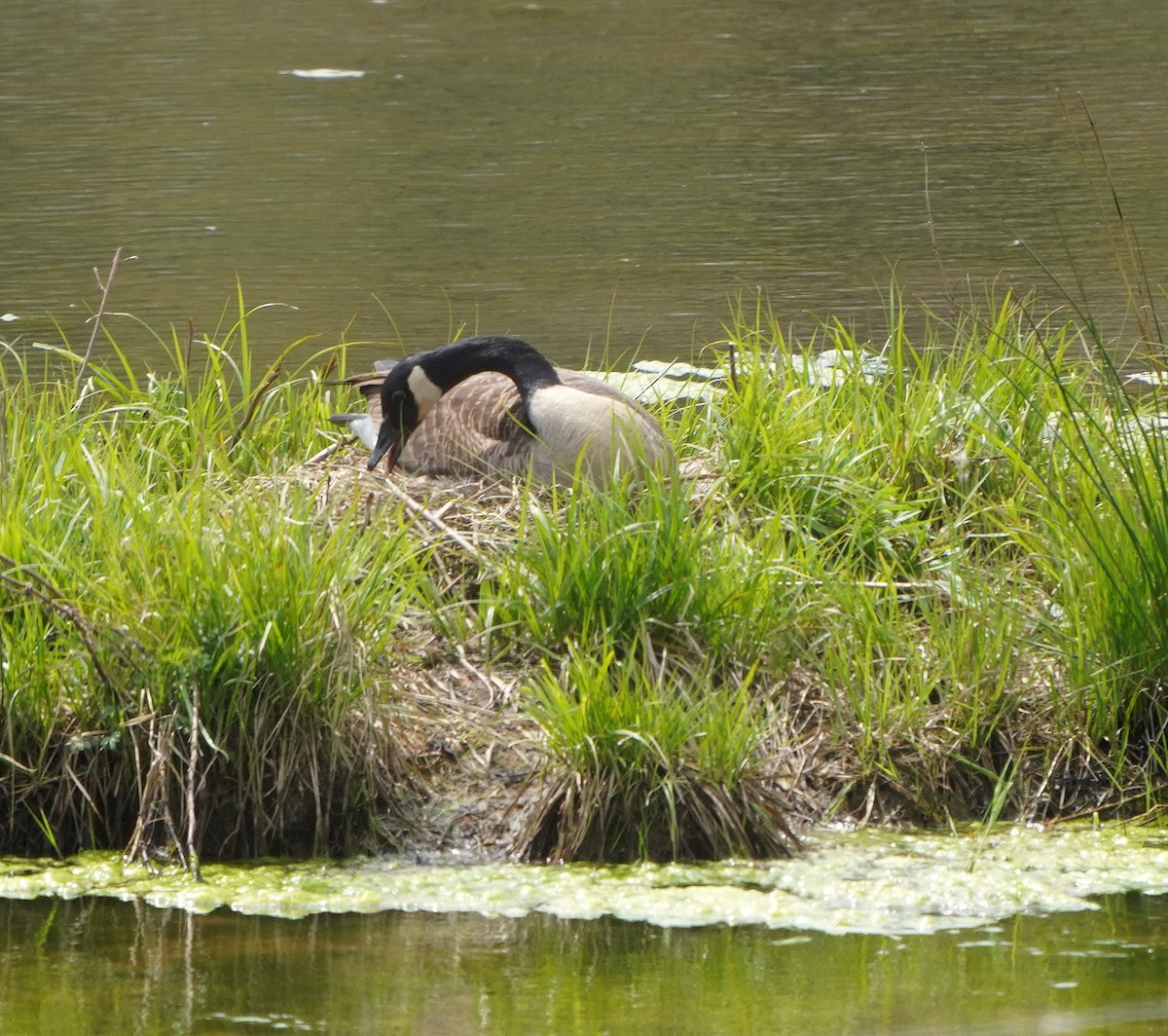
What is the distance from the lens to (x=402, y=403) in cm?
646

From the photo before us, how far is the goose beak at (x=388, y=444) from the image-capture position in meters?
6.33

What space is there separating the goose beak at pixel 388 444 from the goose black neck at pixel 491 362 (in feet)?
0.86

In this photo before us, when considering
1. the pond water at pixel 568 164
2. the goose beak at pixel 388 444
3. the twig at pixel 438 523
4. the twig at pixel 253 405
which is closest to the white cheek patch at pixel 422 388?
the goose beak at pixel 388 444

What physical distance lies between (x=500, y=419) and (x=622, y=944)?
249 centimetres

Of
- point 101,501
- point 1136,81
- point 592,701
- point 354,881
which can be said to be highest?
point 1136,81

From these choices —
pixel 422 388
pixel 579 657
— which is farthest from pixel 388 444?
pixel 579 657

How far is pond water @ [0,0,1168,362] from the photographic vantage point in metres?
10.3

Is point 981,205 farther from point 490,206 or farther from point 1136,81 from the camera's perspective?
point 1136,81

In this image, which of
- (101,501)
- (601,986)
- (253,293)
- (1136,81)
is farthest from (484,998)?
(1136,81)

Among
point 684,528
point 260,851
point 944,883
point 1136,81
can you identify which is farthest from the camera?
point 1136,81

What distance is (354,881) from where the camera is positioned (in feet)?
14.5

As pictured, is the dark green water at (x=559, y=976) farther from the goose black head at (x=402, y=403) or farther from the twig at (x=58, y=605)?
the goose black head at (x=402, y=403)

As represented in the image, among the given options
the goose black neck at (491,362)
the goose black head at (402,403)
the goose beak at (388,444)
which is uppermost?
the goose black neck at (491,362)

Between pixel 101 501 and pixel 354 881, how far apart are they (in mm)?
1372
